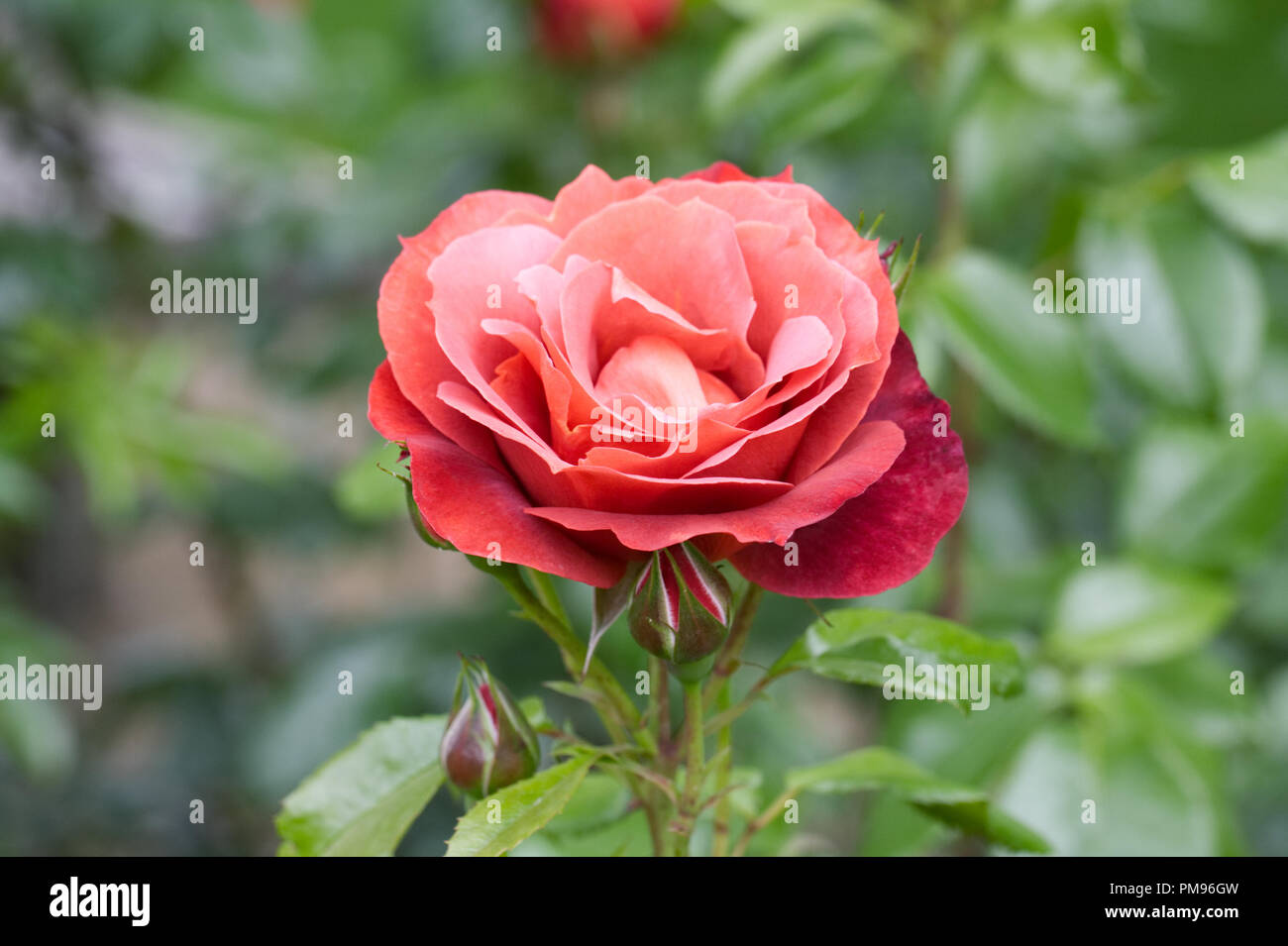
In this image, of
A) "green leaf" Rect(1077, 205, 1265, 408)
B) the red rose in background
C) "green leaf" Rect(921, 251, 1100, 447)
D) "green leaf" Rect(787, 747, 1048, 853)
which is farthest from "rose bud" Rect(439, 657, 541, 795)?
Result: the red rose in background

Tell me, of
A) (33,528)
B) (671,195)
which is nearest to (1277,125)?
(671,195)

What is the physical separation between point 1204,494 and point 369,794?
0.63 m

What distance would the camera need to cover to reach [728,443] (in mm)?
314

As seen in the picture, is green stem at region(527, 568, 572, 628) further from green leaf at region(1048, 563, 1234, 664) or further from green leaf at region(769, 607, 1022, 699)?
green leaf at region(1048, 563, 1234, 664)

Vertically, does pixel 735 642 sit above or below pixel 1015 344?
Result: below

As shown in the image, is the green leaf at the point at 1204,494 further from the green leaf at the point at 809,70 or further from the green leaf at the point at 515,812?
the green leaf at the point at 515,812

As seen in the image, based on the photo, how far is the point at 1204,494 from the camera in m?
0.77

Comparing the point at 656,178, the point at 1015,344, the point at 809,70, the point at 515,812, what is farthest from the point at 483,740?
the point at 656,178

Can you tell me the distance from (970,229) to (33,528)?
1.46m

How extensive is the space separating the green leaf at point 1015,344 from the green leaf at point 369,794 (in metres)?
0.38

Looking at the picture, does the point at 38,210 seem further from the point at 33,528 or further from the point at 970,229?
the point at 970,229

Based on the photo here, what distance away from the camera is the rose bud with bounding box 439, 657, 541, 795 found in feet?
1.21

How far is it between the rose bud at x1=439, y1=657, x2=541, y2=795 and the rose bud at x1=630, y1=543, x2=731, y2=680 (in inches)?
2.9

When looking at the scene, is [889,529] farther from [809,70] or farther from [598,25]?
[598,25]
